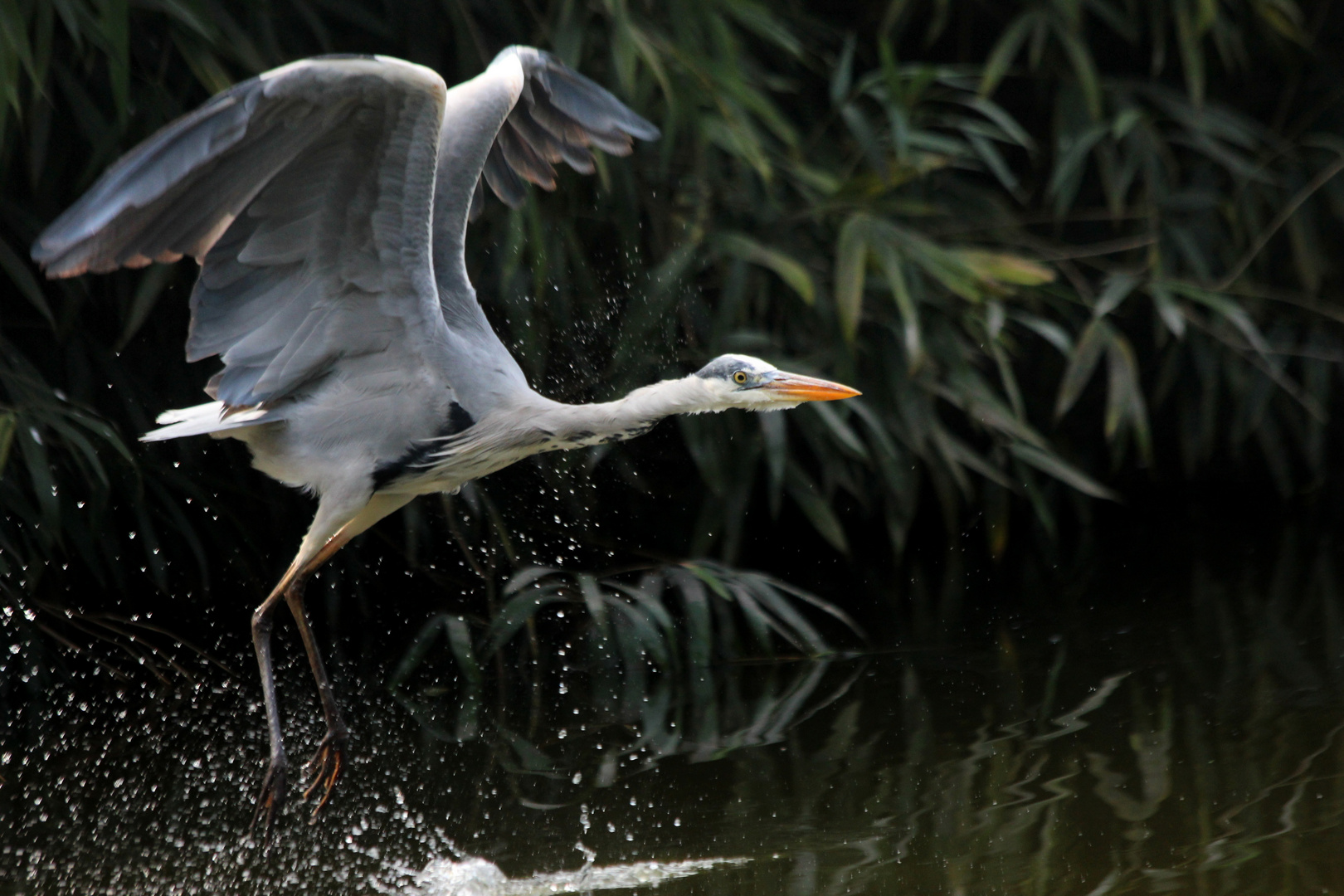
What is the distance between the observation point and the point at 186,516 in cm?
438

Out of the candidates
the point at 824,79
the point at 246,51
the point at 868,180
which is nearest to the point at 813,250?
the point at 868,180

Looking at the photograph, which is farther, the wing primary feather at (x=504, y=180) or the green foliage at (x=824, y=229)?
the green foliage at (x=824, y=229)

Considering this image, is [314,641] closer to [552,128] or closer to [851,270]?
[552,128]

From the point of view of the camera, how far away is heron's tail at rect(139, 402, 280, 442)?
3195 millimetres

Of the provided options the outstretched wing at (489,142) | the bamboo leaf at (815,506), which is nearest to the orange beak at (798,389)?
the outstretched wing at (489,142)

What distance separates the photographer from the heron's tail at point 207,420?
3.20m

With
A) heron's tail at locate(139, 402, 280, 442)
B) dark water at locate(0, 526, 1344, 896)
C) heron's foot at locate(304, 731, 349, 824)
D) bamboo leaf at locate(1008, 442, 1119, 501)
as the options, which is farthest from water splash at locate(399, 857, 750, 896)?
bamboo leaf at locate(1008, 442, 1119, 501)

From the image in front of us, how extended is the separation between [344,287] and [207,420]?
1.59 ft

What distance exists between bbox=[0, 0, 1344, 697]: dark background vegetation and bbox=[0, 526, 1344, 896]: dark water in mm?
225

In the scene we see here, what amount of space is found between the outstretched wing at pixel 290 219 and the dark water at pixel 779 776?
1044 millimetres

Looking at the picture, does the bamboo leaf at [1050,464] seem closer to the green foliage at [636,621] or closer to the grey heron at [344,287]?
the green foliage at [636,621]

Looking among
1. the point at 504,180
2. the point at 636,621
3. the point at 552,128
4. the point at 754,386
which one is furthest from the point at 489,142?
the point at 636,621

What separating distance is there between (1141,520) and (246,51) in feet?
12.9

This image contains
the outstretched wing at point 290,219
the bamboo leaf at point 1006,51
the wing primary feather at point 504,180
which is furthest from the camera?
the bamboo leaf at point 1006,51
